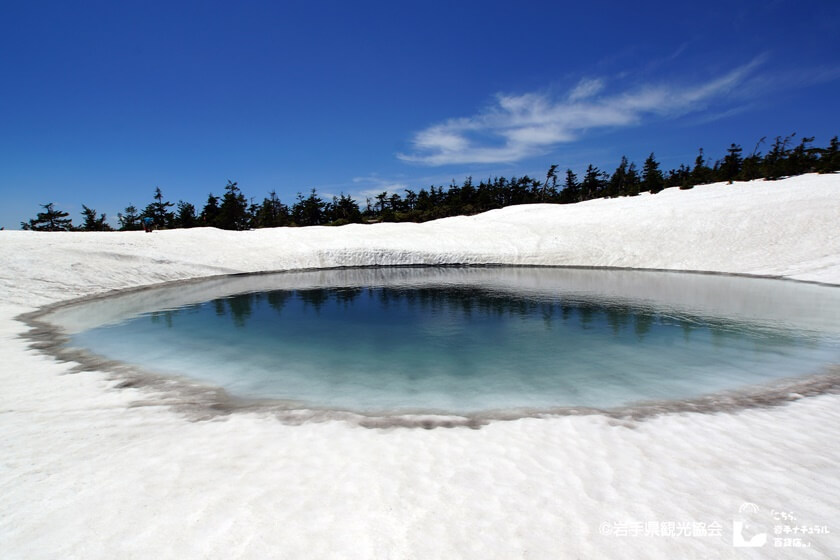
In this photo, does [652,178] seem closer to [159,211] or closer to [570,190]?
[570,190]

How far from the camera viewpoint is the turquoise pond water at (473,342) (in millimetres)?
9781

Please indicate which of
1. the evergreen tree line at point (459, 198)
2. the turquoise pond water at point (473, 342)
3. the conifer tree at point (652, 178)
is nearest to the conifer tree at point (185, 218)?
the evergreen tree line at point (459, 198)

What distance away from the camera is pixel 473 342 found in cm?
1397

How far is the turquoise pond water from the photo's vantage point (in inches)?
385

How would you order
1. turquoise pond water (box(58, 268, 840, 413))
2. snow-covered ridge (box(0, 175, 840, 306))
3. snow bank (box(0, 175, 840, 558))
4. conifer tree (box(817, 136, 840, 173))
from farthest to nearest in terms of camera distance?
conifer tree (box(817, 136, 840, 173)), snow-covered ridge (box(0, 175, 840, 306)), turquoise pond water (box(58, 268, 840, 413)), snow bank (box(0, 175, 840, 558))

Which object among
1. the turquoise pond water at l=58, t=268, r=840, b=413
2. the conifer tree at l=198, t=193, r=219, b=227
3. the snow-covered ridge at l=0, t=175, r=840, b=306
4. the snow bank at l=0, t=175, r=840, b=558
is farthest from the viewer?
the conifer tree at l=198, t=193, r=219, b=227

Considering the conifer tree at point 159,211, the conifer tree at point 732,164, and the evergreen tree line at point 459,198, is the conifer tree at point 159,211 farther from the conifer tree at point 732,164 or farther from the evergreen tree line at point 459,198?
the conifer tree at point 732,164

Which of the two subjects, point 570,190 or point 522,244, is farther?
point 570,190

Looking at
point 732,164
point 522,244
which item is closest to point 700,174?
point 732,164

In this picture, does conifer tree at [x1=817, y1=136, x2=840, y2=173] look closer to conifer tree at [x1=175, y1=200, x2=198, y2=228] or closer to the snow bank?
the snow bank

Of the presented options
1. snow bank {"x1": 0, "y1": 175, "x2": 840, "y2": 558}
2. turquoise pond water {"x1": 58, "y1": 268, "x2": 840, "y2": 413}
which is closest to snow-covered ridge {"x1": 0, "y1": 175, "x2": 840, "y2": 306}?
turquoise pond water {"x1": 58, "y1": 268, "x2": 840, "y2": 413}

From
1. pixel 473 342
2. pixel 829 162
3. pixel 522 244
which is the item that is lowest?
pixel 473 342

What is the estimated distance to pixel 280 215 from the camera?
9956 cm

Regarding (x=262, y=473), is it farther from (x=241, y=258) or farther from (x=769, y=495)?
(x=241, y=258)
